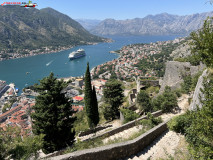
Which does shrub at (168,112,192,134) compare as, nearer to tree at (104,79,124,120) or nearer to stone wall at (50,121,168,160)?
stone wall at (50,121,168,160)

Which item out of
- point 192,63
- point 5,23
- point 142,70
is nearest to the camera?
point 192,63

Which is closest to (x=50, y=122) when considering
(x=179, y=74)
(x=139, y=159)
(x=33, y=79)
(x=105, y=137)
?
(x=105, y=137)

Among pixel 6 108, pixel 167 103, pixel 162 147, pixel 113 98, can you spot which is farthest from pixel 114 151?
pixel 6 108

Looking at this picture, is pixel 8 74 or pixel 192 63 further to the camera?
pixel 8 74

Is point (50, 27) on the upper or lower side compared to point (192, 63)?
upper

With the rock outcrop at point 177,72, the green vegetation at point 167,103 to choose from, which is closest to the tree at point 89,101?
the green vegetation at point 167,103

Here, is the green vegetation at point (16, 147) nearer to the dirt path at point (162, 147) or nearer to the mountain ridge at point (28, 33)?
the dirt path at point (162, 147)

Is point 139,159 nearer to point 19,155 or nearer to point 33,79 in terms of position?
point 19,155

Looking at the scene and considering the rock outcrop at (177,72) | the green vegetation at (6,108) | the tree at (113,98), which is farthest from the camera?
the green vegetation at (6,108)
